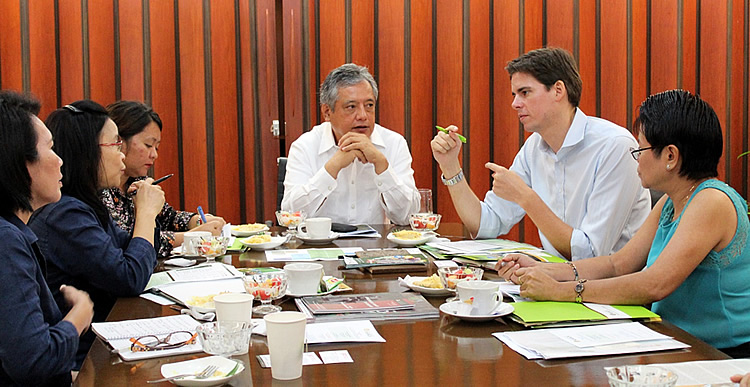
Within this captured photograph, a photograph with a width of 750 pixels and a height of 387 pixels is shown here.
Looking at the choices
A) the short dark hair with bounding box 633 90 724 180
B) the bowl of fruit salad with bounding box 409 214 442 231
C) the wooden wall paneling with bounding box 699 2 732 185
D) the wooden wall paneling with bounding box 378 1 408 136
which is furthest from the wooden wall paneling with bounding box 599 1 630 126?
the short dark hair with bounding box 633 90 724 180

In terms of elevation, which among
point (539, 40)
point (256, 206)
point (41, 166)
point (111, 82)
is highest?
point (539, 40)

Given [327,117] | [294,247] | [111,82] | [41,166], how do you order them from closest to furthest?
[41,166] → [294,247] → [327,117] → [111,82]

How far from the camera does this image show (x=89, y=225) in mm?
1881

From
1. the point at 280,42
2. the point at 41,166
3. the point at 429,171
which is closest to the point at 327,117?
the point at 429,171

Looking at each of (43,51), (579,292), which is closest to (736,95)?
(579,292)

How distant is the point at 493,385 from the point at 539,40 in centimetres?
367

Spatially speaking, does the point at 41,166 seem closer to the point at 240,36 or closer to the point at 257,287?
the point at 257,287

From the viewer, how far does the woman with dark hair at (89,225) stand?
1859 millimetres

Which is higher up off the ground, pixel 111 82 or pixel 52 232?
pixel 111 82

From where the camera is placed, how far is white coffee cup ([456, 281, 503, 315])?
1.52 metres

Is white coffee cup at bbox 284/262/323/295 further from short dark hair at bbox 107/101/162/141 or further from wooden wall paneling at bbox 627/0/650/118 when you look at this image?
wooden wall paneling at bbox 627/0/650/118

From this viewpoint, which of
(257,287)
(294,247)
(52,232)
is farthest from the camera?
(294,247)

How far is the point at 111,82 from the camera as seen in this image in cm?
419

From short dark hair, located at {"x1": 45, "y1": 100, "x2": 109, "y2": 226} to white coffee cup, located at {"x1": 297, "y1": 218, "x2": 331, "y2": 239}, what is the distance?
0.83 meters
